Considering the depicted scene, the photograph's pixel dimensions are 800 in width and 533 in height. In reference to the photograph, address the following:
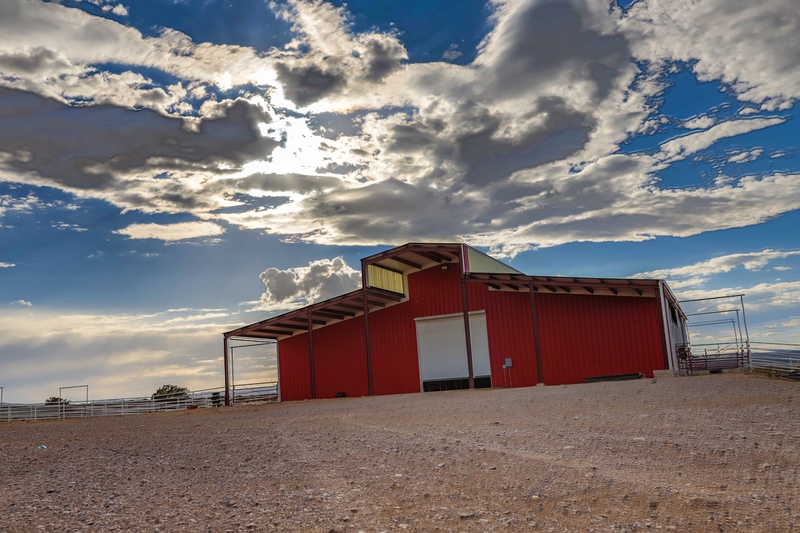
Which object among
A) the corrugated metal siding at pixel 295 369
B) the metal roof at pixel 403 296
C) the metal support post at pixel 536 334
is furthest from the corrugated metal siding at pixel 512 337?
the corrugated metal siding at pixel 295 369

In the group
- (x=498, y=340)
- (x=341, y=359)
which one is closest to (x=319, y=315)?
(x=341, y=359)

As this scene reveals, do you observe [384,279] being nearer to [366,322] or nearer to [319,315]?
[366,322]

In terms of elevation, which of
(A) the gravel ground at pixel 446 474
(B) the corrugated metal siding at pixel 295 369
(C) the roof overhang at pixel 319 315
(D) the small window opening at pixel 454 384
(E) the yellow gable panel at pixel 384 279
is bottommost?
(A) the gravel ground at pixel 446 474

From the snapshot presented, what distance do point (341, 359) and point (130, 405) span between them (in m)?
11.3

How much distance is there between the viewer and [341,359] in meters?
31.4

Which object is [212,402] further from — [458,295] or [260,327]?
[458,295]

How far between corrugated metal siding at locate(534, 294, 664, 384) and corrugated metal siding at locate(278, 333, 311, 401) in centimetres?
→ 1185

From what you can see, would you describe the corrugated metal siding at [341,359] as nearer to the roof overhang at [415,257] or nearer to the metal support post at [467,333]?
the roof overhang at [415,257]

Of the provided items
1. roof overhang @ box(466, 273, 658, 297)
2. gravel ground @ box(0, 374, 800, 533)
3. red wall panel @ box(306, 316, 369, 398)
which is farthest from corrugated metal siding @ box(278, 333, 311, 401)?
gravel ground @ box(0, 374, 800, 533)

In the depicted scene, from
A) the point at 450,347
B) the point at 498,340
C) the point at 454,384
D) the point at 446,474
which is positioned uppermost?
the point at 498,340

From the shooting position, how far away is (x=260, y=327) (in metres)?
30.2

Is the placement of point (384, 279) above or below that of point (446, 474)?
above

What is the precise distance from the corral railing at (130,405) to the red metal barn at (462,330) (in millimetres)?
1400

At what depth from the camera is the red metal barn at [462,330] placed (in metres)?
25.0
